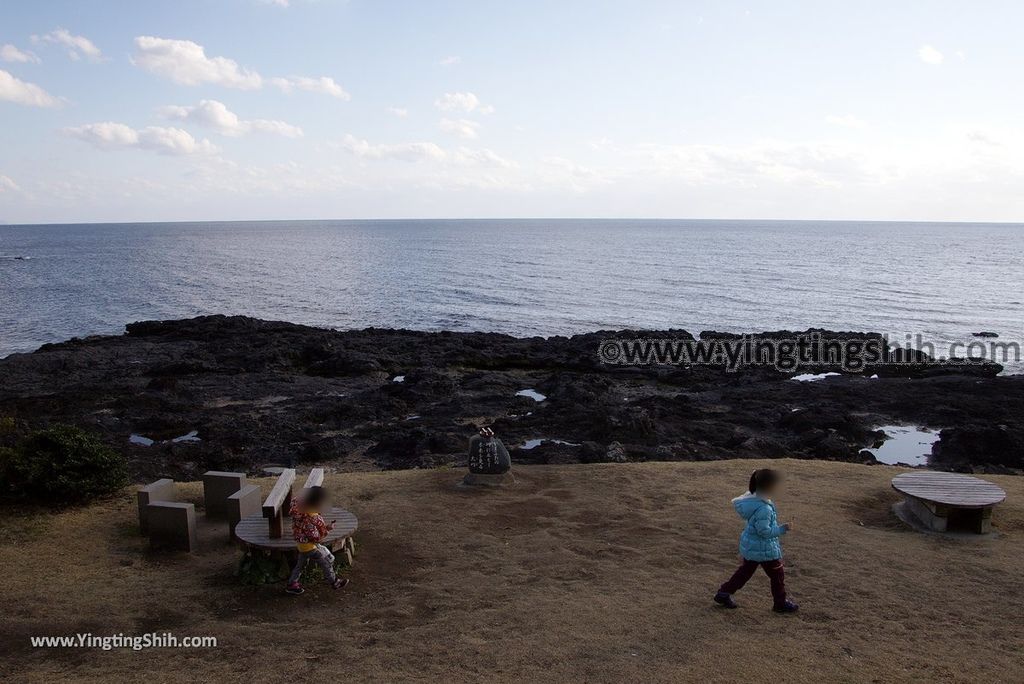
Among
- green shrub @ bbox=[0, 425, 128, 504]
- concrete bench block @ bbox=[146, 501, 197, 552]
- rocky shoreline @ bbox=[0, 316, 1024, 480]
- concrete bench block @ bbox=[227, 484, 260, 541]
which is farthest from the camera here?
rocky shoreline @ bbox=[0, 316, 1024, 480]

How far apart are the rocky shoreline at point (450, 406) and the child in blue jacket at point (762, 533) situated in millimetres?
8774

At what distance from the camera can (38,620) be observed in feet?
26.3

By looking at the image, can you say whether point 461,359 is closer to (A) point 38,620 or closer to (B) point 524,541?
(B) point 524,541

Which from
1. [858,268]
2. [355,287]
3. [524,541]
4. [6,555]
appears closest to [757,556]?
[524,541]

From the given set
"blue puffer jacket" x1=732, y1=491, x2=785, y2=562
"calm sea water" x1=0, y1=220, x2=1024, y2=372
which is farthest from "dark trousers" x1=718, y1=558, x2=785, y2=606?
"calm sea water" x1=0, y1=220, x2=1024, y2=372

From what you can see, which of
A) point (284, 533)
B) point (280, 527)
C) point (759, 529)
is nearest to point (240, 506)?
point (284, 533)

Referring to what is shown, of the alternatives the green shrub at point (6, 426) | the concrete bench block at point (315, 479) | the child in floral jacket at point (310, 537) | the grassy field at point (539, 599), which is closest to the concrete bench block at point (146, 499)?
the grassy field at point (539, 599)

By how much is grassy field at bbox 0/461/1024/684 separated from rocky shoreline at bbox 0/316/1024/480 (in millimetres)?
5661

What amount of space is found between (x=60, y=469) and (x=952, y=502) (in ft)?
44.1

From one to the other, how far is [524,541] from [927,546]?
18.6 feet

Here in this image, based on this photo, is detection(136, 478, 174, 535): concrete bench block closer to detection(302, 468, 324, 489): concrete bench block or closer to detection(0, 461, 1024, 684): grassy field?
detection(0, 461, 1024, 684): grassy field

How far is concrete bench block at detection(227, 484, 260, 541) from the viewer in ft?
34.0

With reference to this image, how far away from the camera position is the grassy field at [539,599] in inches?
280

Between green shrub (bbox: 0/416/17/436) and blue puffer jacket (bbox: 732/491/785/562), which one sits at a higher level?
blue puffer jacket (bbox: 732/491/785/562)
